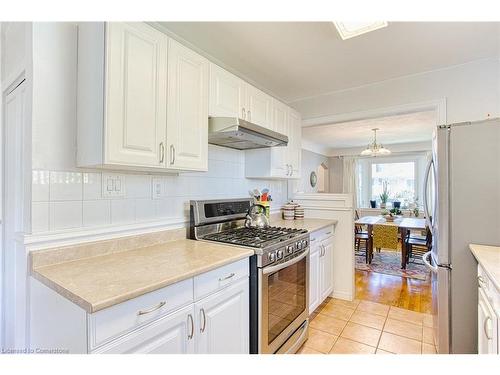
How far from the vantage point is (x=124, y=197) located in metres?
1.59

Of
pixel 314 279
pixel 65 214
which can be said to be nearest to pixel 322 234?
pixel 314 279

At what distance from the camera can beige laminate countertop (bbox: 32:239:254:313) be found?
3.03ft

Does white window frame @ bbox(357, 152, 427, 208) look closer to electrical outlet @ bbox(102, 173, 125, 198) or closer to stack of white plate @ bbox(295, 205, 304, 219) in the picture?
stack of white plate @ bbox(295, 205, 304, 219)

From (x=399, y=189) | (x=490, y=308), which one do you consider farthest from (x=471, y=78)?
(x=399, y=189)

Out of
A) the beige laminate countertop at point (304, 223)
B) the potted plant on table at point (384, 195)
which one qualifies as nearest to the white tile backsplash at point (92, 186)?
the beige laminate countertop at point (304, 223)

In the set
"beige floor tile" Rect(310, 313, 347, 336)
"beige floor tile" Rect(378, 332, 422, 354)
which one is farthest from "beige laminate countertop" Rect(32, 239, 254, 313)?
"beige floor tile" Rect(378, 332, 422, 354)

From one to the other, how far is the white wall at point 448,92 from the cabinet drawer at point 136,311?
256 centimetres

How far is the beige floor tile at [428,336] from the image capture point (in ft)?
6.83

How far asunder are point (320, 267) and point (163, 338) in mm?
1863

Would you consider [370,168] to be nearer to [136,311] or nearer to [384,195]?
[384,195]

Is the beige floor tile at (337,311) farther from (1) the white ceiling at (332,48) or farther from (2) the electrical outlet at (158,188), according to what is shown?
(1) the white ceiling at (332,48)

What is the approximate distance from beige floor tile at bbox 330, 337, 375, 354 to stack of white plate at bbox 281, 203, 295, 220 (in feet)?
4.38

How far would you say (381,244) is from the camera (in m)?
3.98

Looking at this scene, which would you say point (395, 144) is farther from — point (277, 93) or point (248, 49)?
point (248, 49)
